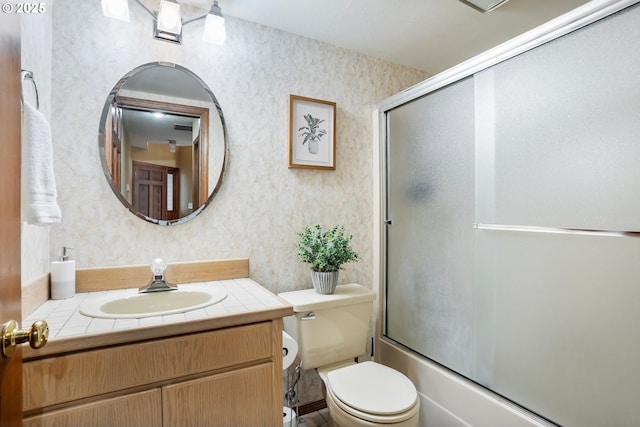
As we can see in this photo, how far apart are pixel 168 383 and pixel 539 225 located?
1.46m

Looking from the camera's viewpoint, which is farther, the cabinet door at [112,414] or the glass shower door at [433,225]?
the glass shower door at [433,225]

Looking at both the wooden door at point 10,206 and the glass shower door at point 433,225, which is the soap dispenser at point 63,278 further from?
the glass shower door at point 433,225

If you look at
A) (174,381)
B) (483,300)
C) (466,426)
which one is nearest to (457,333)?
(483,300)

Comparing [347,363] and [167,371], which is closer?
[167,371]

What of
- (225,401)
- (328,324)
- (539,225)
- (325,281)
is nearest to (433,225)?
(539,225)

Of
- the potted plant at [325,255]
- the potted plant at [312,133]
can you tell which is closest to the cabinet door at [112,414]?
the potted plant at [325,255]

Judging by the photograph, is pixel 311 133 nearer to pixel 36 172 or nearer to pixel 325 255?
pixel 325 255

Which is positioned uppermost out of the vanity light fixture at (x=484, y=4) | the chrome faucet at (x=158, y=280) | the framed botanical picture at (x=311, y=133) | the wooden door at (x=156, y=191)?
the vanity light fixture at (x=484, y=4)

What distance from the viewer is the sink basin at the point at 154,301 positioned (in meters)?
1.29

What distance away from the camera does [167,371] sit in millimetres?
1047

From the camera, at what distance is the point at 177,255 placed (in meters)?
1.64

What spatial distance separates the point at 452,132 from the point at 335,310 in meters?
1.10

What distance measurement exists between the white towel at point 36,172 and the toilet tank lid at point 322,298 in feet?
3.36

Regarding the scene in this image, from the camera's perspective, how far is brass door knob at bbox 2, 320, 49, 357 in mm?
610
